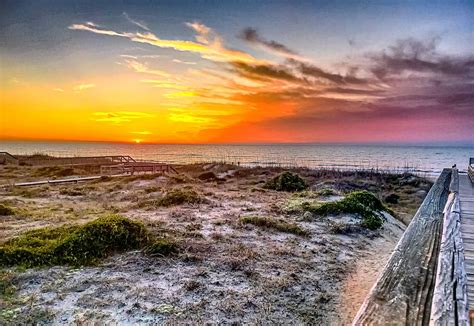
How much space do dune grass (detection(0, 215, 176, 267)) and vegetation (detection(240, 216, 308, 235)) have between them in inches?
121

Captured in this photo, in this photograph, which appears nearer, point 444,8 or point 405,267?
point 405,267

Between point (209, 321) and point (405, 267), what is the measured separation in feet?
9.24

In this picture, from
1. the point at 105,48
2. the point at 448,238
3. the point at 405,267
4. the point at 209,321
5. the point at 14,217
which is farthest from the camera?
the point at 105,48

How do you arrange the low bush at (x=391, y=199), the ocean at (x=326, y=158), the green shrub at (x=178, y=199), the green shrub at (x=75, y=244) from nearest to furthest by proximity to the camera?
1. the green shrub at (x=75, y=244)
2. the green shrub at (x=178, y=199)
3. the low bush at (x=391, y=199)
4. the ocean at (x=326, y=158)

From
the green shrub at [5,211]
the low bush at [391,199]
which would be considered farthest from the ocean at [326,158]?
the green shrub at [5,211]

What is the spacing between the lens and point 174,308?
492cm

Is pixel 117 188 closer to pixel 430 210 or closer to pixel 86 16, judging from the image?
pixel 86 16

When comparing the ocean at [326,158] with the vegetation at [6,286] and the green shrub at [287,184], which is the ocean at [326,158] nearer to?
the green shrub at [287,184]

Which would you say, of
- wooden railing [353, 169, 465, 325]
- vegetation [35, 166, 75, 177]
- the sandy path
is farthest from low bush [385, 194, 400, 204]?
vegetation [35, 166, 75, 177]

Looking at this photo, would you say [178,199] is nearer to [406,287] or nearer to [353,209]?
[353,209]

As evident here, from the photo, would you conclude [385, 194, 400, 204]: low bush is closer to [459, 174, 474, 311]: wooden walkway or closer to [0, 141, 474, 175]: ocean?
[459, 174, 474, 311]: wooden walkway

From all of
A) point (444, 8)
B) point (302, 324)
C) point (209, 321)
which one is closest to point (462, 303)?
point (302, 324)

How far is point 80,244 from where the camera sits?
6977 millimetres

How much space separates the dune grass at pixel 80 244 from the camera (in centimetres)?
644
